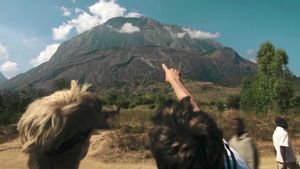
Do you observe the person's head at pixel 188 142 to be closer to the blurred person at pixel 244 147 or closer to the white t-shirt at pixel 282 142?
the blurred person at pixel 244 147

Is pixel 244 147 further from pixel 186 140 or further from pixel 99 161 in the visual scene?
pixel 99 161

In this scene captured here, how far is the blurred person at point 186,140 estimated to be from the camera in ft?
6.13

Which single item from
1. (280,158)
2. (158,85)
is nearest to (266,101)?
(280,158)

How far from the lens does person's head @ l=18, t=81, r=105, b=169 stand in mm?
2166

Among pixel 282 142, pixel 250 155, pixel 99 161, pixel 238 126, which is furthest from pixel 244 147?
pixel 99 161

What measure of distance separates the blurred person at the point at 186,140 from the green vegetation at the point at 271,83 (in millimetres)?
40218

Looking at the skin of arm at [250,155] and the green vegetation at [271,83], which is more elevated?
the green vegetation at [271,83]

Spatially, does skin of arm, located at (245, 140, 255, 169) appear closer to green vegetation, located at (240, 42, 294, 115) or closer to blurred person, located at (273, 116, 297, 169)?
blurred person, located at (273, 116, 297, 169)

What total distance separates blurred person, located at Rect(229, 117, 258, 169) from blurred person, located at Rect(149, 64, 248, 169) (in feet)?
13.7

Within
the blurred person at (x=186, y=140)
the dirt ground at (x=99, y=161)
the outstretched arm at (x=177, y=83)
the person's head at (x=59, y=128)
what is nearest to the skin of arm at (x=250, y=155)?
the outstretched arm at (x=177, y=83)

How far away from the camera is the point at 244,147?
6.10 meters

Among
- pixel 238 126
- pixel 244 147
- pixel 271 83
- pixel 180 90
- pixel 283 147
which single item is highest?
pixel 271 83

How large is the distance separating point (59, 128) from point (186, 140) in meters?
0.62

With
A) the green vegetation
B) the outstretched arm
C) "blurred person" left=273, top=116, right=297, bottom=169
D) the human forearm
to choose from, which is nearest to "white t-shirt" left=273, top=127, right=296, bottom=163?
"blurred person" left=273, top=116, right=297, bottom=169
